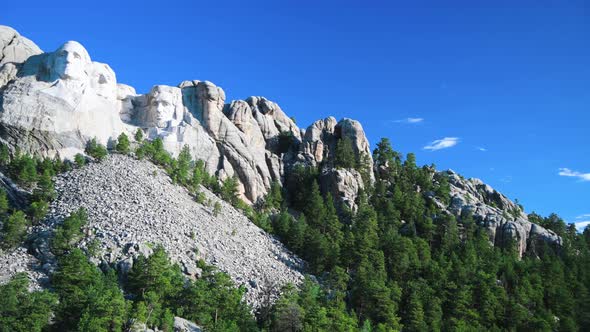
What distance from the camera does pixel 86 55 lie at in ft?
334

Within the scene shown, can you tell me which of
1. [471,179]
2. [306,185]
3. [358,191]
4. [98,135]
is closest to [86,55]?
[98,135]

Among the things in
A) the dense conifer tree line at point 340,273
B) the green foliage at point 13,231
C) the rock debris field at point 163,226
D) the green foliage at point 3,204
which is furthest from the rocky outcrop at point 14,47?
the green foliage at point 13,231

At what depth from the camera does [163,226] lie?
250 ft

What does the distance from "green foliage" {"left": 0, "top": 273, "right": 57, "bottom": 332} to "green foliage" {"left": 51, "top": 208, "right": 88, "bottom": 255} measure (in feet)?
28.5

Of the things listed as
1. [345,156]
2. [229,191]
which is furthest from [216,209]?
[345,156]

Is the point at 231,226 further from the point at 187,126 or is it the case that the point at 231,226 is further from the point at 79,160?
the point at 187,126

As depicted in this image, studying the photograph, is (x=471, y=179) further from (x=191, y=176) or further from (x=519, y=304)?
(x=191, y=176)

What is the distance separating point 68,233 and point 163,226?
13.9 meters

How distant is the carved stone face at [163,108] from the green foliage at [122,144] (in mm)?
11630

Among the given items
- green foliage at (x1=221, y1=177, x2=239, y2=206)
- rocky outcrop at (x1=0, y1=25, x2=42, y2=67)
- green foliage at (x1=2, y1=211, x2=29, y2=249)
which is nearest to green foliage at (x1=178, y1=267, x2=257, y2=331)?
green foliage at (x1=2, y1=211, x2=29, y2=249)

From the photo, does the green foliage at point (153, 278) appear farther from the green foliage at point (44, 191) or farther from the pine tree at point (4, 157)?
the pine tree at point (4, 157)

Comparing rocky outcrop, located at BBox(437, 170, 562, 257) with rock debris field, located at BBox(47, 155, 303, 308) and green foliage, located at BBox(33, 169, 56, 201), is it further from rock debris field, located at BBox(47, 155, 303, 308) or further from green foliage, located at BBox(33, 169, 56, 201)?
green foliage, located at BBox(33, 169, 56, 201)

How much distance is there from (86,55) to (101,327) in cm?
6176

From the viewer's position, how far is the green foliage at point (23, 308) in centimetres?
5244
